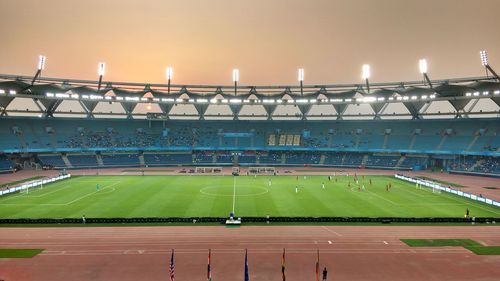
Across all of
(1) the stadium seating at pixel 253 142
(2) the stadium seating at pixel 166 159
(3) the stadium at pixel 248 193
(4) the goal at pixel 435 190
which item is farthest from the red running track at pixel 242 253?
(2) the stadium seating at pixel 166 159

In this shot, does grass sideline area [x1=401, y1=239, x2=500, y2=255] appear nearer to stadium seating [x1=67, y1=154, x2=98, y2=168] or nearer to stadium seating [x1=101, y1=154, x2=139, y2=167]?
stadium seating [x1=101, y1=154, x2=139, y2=167]

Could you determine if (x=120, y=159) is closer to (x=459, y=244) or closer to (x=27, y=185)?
(x=27, y=185)

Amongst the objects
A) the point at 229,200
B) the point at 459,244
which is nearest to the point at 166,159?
the point at 229,200

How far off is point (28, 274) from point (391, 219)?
96.9 ft

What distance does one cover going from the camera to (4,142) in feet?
241

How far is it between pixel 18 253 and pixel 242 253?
620 inches

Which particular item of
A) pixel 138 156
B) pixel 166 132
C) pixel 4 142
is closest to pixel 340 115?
pixel 166 132

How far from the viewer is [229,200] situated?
4131 cm

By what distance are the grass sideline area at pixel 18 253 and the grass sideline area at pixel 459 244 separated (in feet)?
90.9

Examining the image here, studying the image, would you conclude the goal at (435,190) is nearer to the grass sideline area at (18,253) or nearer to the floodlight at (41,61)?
the grass sideline area at (18,253)

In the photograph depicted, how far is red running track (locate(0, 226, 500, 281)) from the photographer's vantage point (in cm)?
2006

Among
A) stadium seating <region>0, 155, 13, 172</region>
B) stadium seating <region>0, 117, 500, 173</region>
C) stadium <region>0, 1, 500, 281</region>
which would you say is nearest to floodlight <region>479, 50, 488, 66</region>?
stadium <region>0, 1, 500, 281</region>

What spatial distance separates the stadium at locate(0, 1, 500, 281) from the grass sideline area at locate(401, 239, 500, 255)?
0.51 feet

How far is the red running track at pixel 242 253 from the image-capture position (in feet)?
65.8
